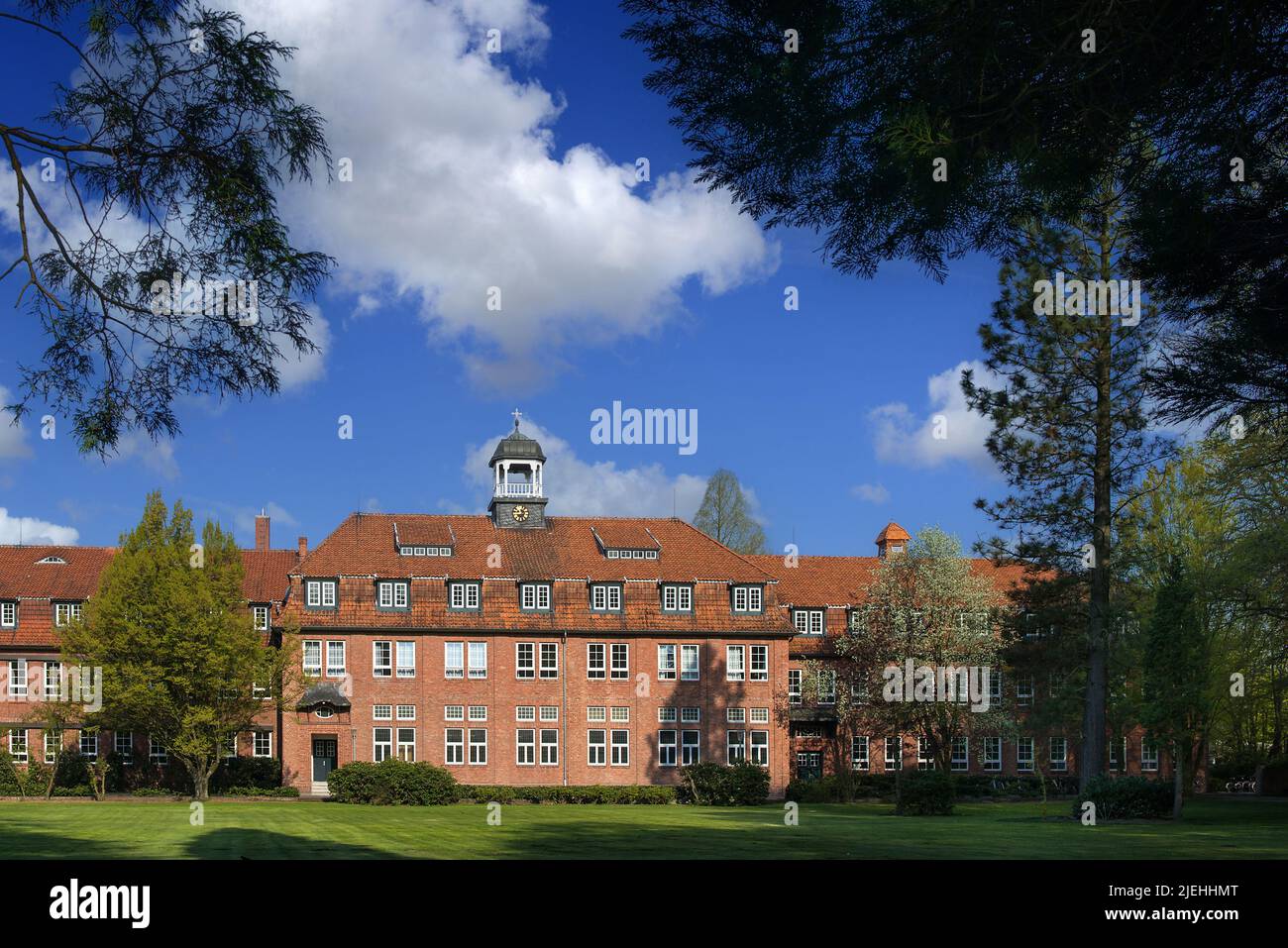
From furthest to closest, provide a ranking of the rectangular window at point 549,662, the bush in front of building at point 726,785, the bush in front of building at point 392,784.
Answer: the rectangular window at point 549,662 < the bush in front of building at point 726,785 < the bush in front of building at point 392,784

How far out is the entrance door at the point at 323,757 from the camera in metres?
55.8

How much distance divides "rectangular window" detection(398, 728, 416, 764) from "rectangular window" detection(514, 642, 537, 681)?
5219 millimetres

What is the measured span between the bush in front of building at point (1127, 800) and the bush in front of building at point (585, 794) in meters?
20.7

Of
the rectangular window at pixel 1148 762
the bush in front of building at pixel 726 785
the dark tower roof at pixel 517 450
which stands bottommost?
the rectangular window at pixel 1148 762

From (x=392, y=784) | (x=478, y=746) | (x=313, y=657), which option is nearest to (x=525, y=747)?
(x=478, y=746)

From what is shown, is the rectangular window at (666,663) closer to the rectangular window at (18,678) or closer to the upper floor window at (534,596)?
the upper floor window at (534,596)

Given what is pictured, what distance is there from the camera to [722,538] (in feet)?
252

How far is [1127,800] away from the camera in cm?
3478

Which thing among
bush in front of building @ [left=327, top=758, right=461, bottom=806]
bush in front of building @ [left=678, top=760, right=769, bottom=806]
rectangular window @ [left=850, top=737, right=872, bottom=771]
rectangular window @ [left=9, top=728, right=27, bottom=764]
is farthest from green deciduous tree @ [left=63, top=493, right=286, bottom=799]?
rectangular window @ [left=850, top=737, right=872, bottom=771]

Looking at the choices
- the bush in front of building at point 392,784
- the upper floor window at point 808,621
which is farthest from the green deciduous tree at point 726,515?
the bush in front of building at point 392,784

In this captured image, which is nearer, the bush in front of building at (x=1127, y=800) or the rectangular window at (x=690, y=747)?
the bush in front of building at (x=1127, y=800)

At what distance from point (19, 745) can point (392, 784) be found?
22.0 metres

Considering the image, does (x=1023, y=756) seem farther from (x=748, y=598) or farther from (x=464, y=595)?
(x=464, y=595)
